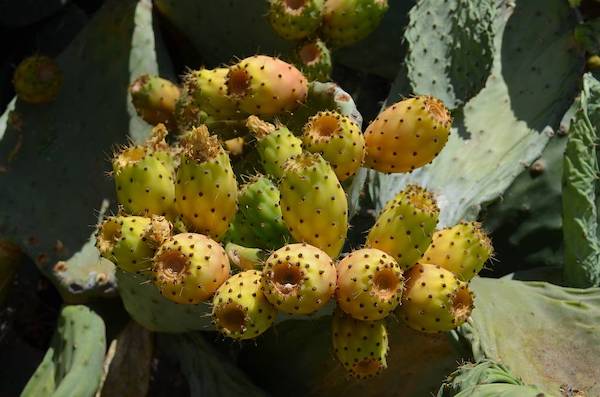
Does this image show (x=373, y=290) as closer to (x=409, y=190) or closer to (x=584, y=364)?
(x=409, y=190)

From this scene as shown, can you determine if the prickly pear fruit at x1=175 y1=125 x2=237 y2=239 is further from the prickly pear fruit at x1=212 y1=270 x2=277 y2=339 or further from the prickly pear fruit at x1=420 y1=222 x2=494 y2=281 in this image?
the prickly pear fruit at x1=420 y1=222 x2=494 y2=281

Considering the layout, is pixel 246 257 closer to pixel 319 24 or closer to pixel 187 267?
pixel 187 267

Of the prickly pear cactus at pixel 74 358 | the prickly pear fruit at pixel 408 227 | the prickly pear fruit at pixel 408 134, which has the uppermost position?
the prickly pear fruit at pixel 408 134

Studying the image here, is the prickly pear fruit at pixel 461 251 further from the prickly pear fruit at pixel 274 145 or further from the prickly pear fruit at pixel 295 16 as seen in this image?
the prickly pear fruit at pixel 295 16

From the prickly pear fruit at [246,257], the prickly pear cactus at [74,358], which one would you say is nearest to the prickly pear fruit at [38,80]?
the prickly pear cactus at [74,358]

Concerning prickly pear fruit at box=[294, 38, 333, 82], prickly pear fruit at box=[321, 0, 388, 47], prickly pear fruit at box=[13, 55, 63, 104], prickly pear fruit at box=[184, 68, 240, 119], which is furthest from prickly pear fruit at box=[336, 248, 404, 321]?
prickly pear fruit at box=[13, 55, 63, 104]

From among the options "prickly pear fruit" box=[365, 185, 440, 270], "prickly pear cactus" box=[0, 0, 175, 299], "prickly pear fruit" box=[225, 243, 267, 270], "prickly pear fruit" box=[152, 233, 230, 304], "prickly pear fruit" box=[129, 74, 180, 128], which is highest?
"prickly pear fruit" box=[365, 185, 440, 270]
